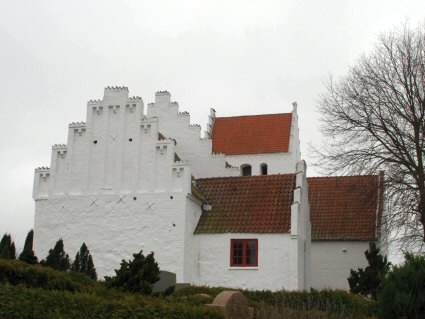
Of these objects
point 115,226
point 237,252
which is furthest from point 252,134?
point 115,226

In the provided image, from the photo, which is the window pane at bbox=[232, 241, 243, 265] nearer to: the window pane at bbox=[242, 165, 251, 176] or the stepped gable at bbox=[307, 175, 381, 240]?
the stepped gable at bbox=[307, 175, 381, 240]

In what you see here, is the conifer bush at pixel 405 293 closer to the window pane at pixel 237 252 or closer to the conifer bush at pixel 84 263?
the window pane at pixel 237 252

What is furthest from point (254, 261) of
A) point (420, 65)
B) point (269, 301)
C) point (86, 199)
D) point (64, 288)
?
point (64, 288)

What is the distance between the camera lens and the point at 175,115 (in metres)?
30.6

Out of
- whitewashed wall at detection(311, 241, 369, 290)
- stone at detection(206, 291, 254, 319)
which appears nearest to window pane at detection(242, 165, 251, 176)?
whitewashed wall at detection(311, 241, 369, 290)

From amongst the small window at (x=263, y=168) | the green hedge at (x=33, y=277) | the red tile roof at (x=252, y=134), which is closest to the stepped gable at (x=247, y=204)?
the green hedge at (x=33, y=277)

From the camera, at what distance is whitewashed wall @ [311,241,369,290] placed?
29.6 meters

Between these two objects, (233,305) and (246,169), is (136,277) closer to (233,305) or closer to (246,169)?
(233,305)

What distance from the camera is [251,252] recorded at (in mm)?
23453

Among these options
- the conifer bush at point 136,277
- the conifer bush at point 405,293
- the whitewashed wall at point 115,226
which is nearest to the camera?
the conifer bush at point 405,293

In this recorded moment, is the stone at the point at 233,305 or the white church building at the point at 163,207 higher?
the white church building at the point at 163,207

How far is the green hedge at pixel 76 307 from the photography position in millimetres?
10594

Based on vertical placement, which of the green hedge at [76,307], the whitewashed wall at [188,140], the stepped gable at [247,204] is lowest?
the green hedge at [76,307]

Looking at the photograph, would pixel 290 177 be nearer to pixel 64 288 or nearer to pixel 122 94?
pixel 122 94
